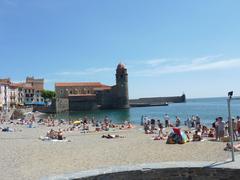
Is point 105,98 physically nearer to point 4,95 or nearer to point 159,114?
point 4,95

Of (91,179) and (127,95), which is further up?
(127,95)

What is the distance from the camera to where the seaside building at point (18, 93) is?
310 feet

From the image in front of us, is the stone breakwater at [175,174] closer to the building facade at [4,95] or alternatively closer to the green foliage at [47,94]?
the building facade at [4,95]

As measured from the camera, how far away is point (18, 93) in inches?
4284

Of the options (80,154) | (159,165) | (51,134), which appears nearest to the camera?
(159,165)

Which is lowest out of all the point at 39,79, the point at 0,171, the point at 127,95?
the point at 0,171

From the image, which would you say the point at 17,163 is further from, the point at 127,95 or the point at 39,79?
the point at 39,79

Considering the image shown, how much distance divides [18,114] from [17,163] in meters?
55.9

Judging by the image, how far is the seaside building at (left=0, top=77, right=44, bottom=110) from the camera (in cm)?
9456

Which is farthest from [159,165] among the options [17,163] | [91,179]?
[17,163]

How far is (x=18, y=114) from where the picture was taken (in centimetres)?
6744

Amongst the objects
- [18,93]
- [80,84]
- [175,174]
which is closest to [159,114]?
[18,93]

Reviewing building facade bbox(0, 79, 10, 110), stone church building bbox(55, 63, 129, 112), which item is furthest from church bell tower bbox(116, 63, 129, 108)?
A: building facade bbox(0, 79, 10, 110)

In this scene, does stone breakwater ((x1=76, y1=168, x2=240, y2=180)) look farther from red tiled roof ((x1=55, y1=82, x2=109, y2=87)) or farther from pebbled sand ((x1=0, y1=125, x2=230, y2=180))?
red tiled roof ((x1=55, y1=82, x2=109, y2=87))
